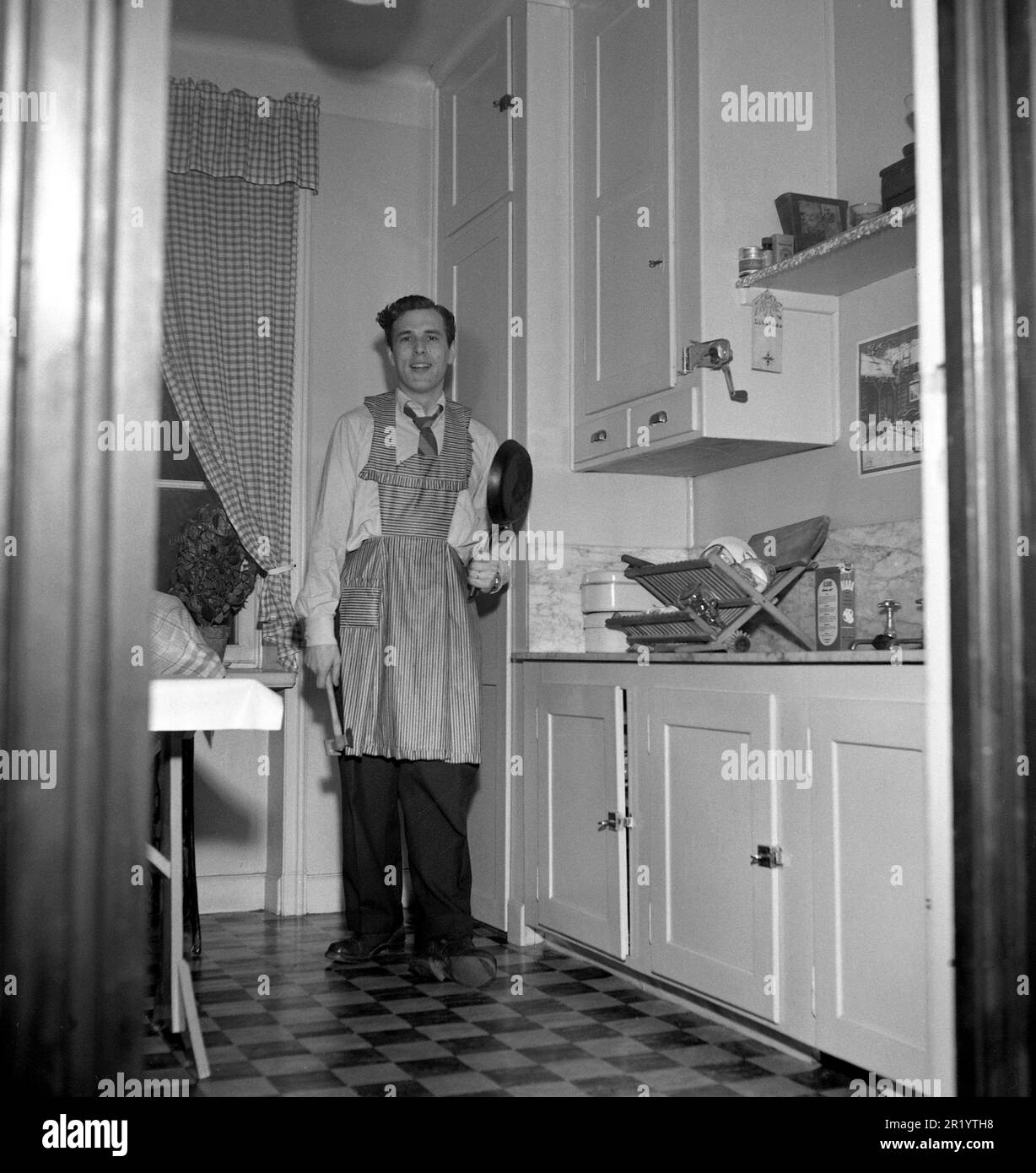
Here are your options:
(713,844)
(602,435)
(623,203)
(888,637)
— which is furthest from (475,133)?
(713,844)

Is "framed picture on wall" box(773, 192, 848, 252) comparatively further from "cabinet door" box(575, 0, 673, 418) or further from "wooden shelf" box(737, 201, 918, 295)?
"cabinet door" box(575, 0, 673, 418)

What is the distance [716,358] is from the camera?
10.8 ft

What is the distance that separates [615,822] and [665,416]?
108cm

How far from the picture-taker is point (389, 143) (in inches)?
186

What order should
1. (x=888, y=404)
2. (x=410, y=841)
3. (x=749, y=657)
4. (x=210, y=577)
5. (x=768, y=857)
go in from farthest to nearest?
(x=210, y=577) < (x=410, y=841) < (x=888, y=404) < (x=749, y=657) < (x=768, y=857)

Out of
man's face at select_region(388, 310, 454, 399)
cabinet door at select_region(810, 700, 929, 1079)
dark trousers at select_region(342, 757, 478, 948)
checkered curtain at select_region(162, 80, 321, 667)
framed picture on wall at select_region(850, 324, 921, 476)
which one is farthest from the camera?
checkered curtain at select_region(162, 80, 321, 667)

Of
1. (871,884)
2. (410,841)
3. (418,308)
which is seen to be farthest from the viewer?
(418,308)

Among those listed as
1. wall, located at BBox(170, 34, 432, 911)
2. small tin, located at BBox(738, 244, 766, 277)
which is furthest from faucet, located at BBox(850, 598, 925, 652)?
wall, located at BBox(170, 34, 432, 911)

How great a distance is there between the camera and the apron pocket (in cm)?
359

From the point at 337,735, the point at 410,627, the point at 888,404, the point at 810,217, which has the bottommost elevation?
the point at 337,735

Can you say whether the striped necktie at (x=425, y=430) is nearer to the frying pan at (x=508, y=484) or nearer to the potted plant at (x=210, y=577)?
the frying pan at (x=508, y=484)

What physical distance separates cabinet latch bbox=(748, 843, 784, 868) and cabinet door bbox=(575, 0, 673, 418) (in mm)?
1340

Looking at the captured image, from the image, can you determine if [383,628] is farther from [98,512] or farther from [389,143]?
[98,512]

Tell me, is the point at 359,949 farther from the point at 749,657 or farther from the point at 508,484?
the point at 749,657
